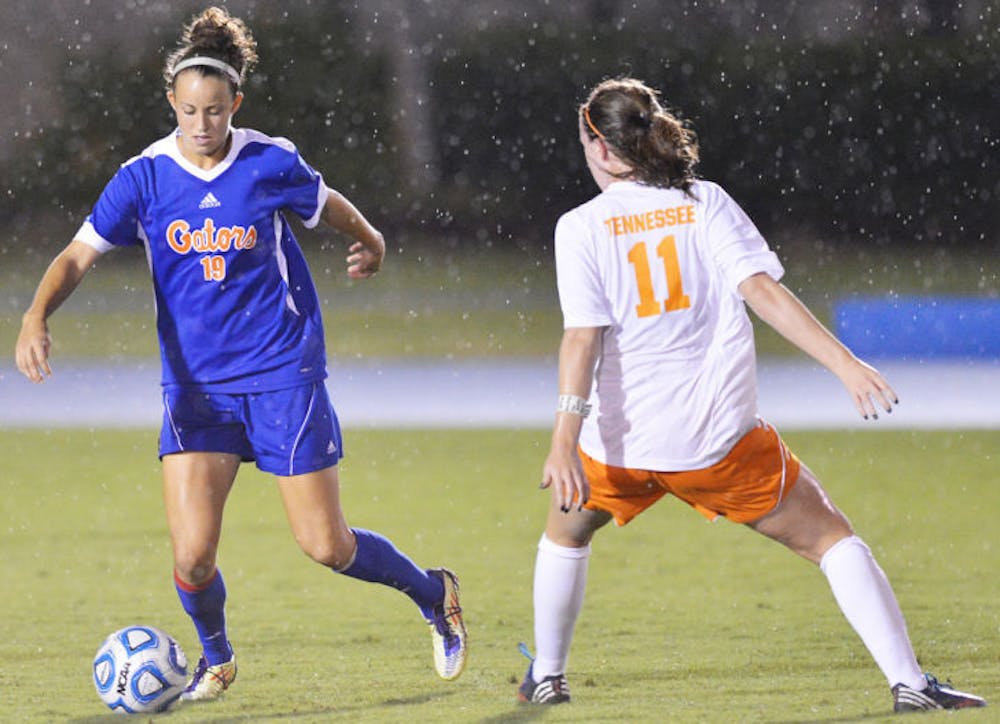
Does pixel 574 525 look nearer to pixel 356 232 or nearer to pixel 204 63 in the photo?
pixel 356 232

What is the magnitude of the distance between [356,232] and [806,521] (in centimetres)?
159

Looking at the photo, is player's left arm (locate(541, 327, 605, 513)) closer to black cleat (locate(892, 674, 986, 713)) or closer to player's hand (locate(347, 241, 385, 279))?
black cleat (locate(892, 674, 986, 713))

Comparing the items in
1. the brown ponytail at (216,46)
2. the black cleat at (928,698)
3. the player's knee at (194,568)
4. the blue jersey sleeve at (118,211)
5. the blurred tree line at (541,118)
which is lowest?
the black cleat at (928,698)

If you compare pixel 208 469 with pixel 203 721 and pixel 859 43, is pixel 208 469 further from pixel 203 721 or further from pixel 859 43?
pixel 859 43

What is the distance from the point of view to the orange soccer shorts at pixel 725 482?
4039 mm

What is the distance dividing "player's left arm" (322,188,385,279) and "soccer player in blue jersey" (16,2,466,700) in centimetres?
6

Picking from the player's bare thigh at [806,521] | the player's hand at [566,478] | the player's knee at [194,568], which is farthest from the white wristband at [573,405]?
the player's knee at [194,568]

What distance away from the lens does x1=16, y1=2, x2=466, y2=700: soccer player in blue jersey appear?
4430 mm

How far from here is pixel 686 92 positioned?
30062mm

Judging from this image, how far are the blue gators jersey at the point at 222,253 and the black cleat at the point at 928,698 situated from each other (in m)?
1.78

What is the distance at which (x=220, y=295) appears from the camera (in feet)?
14.6

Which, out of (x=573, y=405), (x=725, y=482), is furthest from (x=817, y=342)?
(x=573, y=405)

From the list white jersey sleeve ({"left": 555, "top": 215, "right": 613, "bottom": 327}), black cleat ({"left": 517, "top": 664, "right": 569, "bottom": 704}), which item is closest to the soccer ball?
black cleat ({"left": 517, "top": 664, "right": 569, "bottom": 704})

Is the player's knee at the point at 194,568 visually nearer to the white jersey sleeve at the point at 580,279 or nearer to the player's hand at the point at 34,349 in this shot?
the player's hand at the point at 34,349
